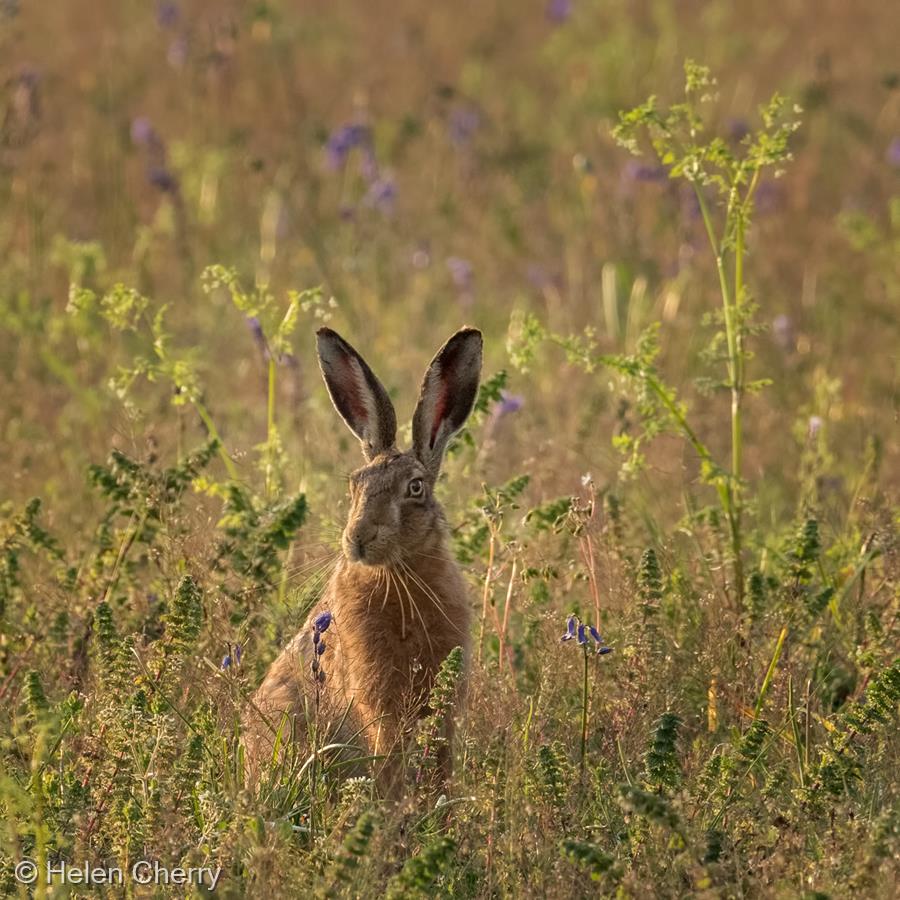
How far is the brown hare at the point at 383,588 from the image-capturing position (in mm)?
4465

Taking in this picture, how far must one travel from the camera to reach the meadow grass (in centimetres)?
383

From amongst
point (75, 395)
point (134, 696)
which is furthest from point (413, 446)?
point (75, 395)

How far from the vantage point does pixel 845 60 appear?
12.5 meters

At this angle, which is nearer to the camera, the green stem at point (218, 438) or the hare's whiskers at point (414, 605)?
the hare's whiskers at point (414, 605)

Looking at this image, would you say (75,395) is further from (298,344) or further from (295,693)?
(295,693)

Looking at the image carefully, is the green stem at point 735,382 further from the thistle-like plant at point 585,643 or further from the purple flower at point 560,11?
the purple flower at point 560,11

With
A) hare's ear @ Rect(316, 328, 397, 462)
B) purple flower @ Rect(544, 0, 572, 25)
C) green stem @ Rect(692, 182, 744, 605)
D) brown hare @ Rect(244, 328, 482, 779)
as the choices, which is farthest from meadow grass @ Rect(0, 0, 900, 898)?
purple flower @ Rect(544, 0, 572, 25)

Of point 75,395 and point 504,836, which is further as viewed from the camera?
point 75,395

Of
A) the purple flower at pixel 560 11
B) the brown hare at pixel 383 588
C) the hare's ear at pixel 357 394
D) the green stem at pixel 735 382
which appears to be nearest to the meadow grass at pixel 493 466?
the green stem at pixel 735 382

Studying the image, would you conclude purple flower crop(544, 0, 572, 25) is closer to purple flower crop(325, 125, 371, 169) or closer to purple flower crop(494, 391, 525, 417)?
purple flower crop(325, 125, 371, 169)

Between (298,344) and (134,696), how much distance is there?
4479 millimetres

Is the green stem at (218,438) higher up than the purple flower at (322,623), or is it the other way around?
the green stem at (218,438)

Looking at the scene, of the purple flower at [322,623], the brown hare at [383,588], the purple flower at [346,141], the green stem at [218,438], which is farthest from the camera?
the purple flower at [346,141]

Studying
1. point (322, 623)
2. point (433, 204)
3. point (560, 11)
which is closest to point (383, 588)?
point (322, 623)
